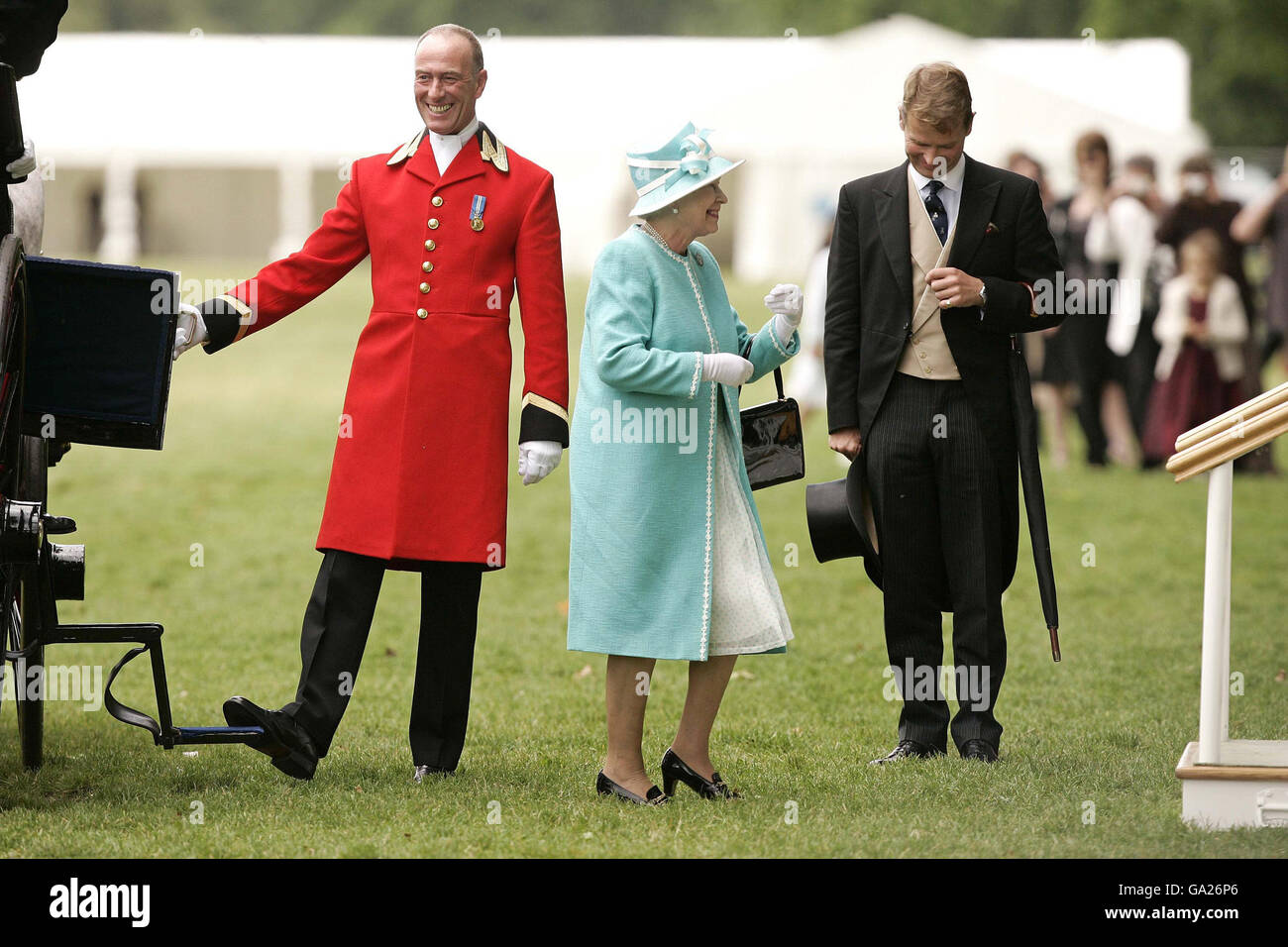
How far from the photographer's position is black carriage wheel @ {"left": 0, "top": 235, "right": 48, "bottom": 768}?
15.4ft

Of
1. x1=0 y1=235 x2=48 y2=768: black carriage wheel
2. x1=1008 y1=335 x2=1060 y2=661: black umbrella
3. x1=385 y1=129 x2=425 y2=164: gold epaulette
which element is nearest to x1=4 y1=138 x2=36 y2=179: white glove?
x1=0 y1=235 x2=48 y2=768: black carriage wheel

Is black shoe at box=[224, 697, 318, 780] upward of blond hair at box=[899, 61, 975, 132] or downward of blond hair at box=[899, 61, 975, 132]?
downward

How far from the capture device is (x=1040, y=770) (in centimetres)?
551

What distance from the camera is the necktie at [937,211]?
5.63m

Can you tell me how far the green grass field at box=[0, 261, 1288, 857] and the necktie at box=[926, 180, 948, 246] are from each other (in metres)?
1.51

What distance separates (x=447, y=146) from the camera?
213 inches

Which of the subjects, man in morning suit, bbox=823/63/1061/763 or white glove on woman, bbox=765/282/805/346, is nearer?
white glove on woman, bbox=765/282/805/346

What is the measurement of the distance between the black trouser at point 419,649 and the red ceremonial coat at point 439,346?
104 millimetres

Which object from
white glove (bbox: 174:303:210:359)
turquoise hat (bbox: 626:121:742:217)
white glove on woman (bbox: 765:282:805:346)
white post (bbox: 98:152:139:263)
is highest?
white post (bbox: 98:152:139:263)

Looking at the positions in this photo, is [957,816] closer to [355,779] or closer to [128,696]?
[355,779]

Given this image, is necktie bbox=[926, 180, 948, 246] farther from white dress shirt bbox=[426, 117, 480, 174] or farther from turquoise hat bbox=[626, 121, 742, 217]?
white dress shirt bbox=[426, 117, 480, 174]

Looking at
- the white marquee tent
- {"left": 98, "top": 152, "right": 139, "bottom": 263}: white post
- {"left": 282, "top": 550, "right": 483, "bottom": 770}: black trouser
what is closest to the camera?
{"left": 282, "top": 550, "right": 483, "bottom": 770}: black trouser
